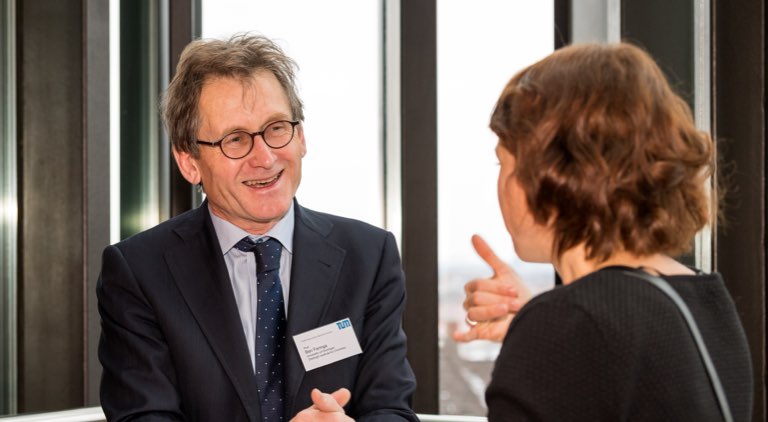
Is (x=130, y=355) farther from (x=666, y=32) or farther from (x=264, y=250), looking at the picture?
(x=666, y=32)

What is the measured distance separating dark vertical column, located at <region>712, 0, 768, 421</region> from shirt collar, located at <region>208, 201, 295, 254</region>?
1385 millimetres

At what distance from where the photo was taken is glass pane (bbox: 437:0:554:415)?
9.32 feet

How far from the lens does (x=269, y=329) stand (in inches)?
75.6

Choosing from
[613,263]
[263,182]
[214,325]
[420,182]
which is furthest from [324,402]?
[420,182]

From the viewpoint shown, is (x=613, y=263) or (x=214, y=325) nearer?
(x=613, y=263)

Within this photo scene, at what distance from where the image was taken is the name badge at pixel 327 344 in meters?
1.89

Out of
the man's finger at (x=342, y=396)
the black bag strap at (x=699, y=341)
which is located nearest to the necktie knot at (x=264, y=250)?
the man's finger at (x=342, y=396)

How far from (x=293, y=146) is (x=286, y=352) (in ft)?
Answer: 1.75

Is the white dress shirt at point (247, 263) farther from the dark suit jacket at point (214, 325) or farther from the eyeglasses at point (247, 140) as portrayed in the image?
the eyeglasses at point (247, 140)

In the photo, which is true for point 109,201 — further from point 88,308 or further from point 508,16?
point 508,16

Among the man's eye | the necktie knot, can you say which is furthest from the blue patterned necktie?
the man's eye

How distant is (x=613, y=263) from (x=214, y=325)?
3.73 ft

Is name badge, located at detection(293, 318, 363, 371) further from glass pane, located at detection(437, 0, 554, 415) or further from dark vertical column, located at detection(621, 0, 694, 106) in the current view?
dark vertical column, located at detection(621, 0, 694, 106)

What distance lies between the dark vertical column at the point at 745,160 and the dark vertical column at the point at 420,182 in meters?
0.96
